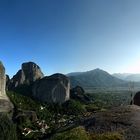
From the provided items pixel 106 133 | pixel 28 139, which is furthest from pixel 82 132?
pixel 28 139

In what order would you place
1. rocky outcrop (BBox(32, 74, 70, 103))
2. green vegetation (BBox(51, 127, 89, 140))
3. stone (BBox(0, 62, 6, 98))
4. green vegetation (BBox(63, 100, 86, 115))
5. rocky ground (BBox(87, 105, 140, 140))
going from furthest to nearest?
rocky outcrop (BBox(32, 74, 70, 103)), green vegetation (BBox(63, 100, 86, 115)), stone (BBox(0, 62, 6, 98)), rocky ground (BBox(87, 105, 140, 140)), green vegetation (BBox(51, 127, 89, 140))

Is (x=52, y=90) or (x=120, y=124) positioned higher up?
(x=120, y=124)

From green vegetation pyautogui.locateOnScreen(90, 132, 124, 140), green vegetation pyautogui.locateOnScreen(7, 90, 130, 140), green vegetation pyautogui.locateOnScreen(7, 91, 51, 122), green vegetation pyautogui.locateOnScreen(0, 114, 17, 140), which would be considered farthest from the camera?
green vegetation pyautogui.locateOnScreen(7, 91, 51, 122)

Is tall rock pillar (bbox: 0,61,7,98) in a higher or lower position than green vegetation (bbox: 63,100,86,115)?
higher

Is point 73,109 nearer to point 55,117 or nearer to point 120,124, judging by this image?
point 55,117

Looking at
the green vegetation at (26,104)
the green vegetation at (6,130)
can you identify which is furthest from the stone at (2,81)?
the green vegetation at (6,130)

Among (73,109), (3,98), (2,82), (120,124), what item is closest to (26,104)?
(73,109)

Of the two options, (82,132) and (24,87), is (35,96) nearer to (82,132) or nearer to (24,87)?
(24,87)

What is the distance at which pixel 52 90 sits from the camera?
176 meters

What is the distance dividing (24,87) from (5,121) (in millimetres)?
154378

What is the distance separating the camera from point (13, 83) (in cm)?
19825

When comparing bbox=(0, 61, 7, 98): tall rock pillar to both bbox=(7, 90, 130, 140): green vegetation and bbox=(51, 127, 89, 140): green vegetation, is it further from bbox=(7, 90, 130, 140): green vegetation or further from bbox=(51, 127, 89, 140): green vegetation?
bbox=(51, 127, 89, 140): green vegetation

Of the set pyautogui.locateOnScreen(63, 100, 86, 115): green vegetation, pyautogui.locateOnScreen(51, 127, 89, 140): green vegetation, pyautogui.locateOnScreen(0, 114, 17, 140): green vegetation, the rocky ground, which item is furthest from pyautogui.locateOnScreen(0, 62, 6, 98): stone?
pyautogui.locateOnScreen(51, 127, 89, 140): green vegetation

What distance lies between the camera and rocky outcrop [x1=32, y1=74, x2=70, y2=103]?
174 m
